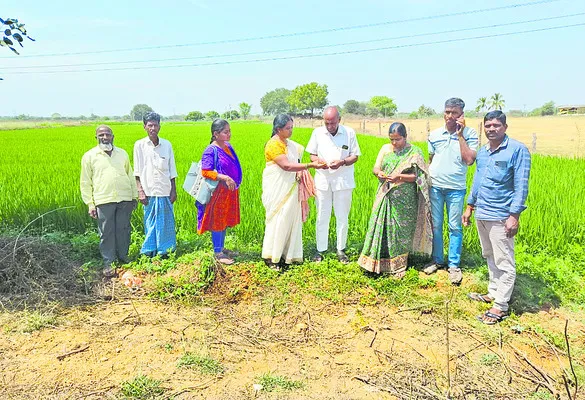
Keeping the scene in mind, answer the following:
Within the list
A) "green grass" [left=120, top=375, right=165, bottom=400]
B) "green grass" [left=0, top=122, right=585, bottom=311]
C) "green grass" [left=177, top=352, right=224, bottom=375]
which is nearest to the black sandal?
"green grass" [left=0, top=122, right=585, bottom=311]

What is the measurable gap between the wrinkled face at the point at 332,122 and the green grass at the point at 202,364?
8.56 feet

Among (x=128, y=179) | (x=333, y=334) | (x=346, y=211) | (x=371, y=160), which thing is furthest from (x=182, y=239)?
(x=371, y=160)

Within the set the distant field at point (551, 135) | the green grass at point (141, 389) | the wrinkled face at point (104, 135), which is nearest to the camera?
the green grass at point (141, 389)

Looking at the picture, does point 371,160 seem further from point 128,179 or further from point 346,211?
point 128,179

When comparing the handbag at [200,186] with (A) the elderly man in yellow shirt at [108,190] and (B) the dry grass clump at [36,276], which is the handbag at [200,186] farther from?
(B) the dry grass clump at [36,276]

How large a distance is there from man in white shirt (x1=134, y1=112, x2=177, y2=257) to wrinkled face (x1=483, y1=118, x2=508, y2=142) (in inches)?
125

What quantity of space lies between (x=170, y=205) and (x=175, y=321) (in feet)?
5.34

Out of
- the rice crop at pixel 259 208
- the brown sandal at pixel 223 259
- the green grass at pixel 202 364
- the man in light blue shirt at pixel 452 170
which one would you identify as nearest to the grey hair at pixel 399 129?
the man in light blue shirt at pixel 452 170

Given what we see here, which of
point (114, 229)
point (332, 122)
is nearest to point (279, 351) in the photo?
point (332, 122)

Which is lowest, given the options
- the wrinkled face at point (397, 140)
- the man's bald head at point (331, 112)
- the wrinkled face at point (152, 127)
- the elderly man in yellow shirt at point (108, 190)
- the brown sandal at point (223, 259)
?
the brown sandal at point (223, 259)

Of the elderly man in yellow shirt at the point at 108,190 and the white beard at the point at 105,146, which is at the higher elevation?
the white beard at the point at 105,146

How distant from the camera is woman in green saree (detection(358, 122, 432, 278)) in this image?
13.2ft

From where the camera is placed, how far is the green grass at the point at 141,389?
2.48 meters

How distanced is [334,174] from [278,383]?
7.91ft
